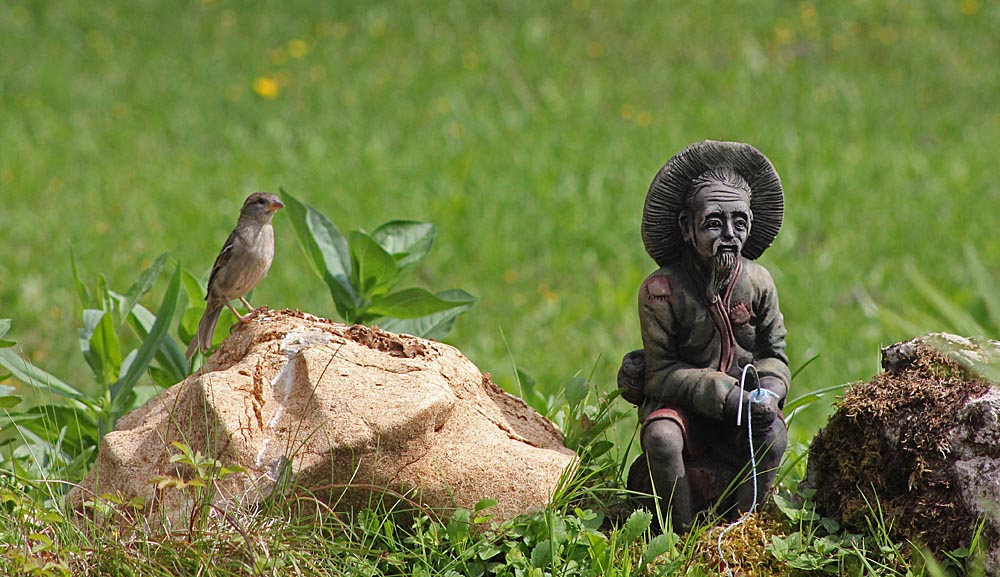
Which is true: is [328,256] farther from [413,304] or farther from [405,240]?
[413,304]

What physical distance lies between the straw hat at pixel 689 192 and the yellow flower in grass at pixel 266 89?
737cm

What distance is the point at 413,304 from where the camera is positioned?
4.02 meters

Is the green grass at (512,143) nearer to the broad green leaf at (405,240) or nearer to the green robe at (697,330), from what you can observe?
the broad green leaf at (405,240)

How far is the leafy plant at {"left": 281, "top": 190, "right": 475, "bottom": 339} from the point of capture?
4000 mm

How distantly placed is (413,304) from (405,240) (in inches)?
13.0

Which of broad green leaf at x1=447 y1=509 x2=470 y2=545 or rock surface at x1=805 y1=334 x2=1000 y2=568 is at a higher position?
rock surface at x1=805 y1=334 x2=1000 y2=568

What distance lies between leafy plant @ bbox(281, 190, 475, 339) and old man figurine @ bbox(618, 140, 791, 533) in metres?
0.92

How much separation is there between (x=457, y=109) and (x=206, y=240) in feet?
9.52

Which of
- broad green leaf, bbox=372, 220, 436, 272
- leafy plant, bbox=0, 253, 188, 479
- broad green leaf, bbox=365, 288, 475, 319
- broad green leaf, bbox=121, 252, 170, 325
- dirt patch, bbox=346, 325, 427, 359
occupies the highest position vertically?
broad green leaf, bbox=372, 220, 436, 272

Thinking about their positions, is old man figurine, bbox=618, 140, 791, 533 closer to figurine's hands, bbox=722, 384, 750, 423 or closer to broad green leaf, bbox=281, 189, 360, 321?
figurine's hands, bbox=722, 384, 750, 423

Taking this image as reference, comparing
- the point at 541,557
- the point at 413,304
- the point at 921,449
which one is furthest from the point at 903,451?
the point at 413,304

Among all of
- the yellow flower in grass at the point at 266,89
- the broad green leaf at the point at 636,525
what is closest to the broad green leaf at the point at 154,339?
the broad green leaf at the point at 636,525

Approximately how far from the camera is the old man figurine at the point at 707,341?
3156 millimetres

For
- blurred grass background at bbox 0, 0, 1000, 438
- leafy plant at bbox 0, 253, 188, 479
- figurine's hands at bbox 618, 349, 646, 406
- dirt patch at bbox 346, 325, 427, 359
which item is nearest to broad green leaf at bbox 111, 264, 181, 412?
leafy plant at bbox 0, 253, 188, 479
